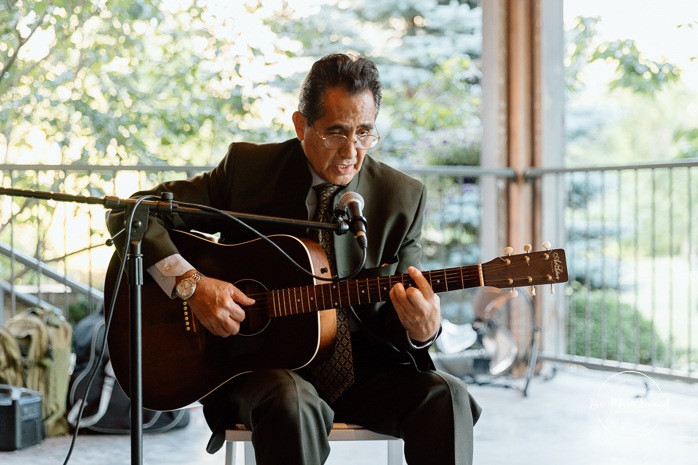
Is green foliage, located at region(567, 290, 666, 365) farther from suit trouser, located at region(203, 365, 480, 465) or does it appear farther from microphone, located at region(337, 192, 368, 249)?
microphone, located at region(337, 192, 368, 249)

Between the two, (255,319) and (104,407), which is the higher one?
(255,319)

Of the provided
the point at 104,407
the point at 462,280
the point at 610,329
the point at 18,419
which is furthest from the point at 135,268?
the point at 610,329

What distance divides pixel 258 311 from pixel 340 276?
229 mm

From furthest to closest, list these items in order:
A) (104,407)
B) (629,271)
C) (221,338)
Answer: (629,271) < (104,407) < (221,338)

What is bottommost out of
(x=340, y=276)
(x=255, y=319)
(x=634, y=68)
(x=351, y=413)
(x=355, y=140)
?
(x=351, y=413)

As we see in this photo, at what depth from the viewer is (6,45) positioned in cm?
612

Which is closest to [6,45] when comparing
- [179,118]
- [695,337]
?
[179,118]

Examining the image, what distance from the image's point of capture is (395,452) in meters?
2.37

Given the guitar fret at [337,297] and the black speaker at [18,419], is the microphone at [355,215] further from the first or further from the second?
the black speaker at [18,419]

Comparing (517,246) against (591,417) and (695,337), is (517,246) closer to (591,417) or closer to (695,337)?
(591,417)

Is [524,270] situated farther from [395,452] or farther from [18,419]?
[18,419]

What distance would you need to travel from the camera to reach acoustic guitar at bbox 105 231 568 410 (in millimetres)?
2043

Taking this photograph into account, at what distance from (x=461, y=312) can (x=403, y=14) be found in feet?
13.6

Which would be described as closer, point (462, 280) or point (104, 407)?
point (462, 280)
